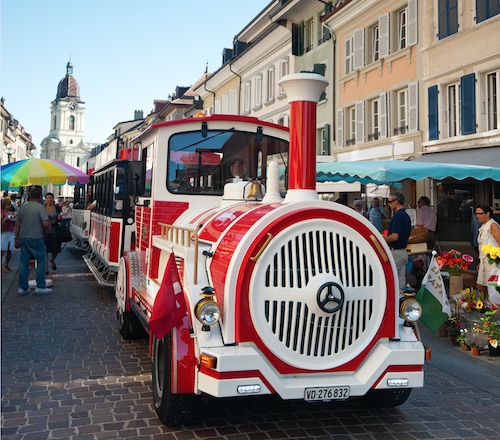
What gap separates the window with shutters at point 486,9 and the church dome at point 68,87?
128m

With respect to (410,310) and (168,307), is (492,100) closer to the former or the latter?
(410,310)

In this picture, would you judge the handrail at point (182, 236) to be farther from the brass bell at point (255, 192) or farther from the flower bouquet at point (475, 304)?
the flower bouquet at point (475, 304)

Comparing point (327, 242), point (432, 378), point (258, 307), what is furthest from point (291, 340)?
point (432, 378)

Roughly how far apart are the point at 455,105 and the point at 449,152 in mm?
1643

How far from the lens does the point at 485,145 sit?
14.3 metres

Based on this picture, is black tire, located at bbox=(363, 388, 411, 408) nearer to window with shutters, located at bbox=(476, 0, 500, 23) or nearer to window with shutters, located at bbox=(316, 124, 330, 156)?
window with shutters, located at bbox=(476, 0, 500, 23)

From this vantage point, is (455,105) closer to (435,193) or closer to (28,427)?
(435,193)

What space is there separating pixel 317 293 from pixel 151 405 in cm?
189

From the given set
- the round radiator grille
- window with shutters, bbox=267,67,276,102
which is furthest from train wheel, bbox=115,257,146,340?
window with shutters, bbox=267,67,276,102

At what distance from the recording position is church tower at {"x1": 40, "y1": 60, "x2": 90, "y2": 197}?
128875 millimetres

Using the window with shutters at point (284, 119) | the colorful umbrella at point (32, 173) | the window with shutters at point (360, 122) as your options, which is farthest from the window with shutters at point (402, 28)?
the colorful umbrella at point (32, 173)

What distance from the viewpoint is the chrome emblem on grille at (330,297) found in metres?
3.56

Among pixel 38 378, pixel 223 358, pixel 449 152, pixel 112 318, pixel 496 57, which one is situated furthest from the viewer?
pixel 449 152

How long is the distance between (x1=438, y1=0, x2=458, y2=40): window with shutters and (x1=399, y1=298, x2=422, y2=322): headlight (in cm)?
1392
